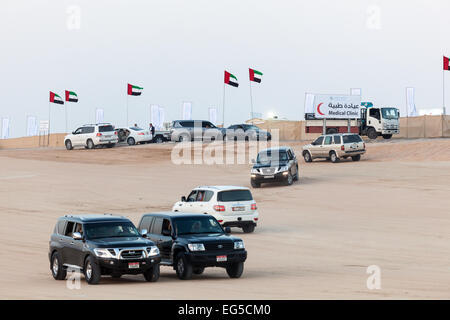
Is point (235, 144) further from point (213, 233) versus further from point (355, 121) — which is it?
point (213, 233)

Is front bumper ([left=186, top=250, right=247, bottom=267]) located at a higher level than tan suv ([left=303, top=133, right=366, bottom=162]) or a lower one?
lower

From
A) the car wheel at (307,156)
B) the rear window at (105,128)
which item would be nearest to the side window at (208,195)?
the car wheel at (307,156)

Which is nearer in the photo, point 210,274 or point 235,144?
point 210,274

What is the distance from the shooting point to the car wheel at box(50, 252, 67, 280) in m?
19.2

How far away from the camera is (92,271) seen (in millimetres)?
17672

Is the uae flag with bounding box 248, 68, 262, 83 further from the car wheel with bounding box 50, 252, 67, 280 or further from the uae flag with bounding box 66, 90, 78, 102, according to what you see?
the car wheel with bounding box 50, 252, 67, 280

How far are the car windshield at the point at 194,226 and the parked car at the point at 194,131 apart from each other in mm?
46603

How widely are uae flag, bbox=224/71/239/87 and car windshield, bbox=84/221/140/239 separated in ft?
196

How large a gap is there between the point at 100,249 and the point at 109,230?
1150mm

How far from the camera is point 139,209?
35.4m

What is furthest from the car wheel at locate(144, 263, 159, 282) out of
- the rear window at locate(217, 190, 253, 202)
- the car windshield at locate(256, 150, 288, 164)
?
the car windshield at locate(256, 150, 288, 164)

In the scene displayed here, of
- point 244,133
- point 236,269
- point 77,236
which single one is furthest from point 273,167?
point 244,133
